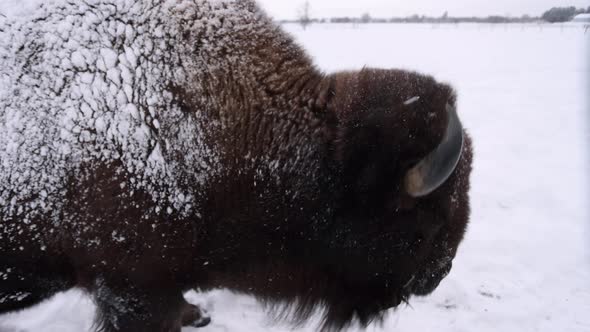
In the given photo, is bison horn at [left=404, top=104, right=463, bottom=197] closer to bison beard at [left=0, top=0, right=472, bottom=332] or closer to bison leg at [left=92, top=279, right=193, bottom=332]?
bison beard at [left=0, top=0, right=472, bottom=332]

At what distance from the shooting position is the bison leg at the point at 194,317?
10.5 feet

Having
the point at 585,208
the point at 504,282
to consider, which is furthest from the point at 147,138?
the point at 585,208

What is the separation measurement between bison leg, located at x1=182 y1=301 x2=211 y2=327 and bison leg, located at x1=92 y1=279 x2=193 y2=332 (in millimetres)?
948

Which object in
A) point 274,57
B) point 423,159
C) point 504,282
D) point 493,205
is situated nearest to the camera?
point 423,159

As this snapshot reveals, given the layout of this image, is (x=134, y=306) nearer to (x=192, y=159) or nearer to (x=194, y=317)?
(x=192, y=159)

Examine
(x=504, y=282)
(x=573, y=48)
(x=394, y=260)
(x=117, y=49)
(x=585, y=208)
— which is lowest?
(x=573, y=48)

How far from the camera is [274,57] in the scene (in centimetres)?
221

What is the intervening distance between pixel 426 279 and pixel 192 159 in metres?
1.46

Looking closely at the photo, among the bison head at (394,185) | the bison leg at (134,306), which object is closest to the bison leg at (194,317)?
the bison leg at (134,306)

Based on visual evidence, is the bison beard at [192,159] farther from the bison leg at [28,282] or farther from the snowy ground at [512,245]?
the snowy ground at [512,245]

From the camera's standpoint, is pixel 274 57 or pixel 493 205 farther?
pixel 493 205

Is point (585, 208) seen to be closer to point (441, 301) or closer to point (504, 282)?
point (504, 282)

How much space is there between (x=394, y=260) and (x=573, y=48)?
68.0ft

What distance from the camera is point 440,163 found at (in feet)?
5.94
